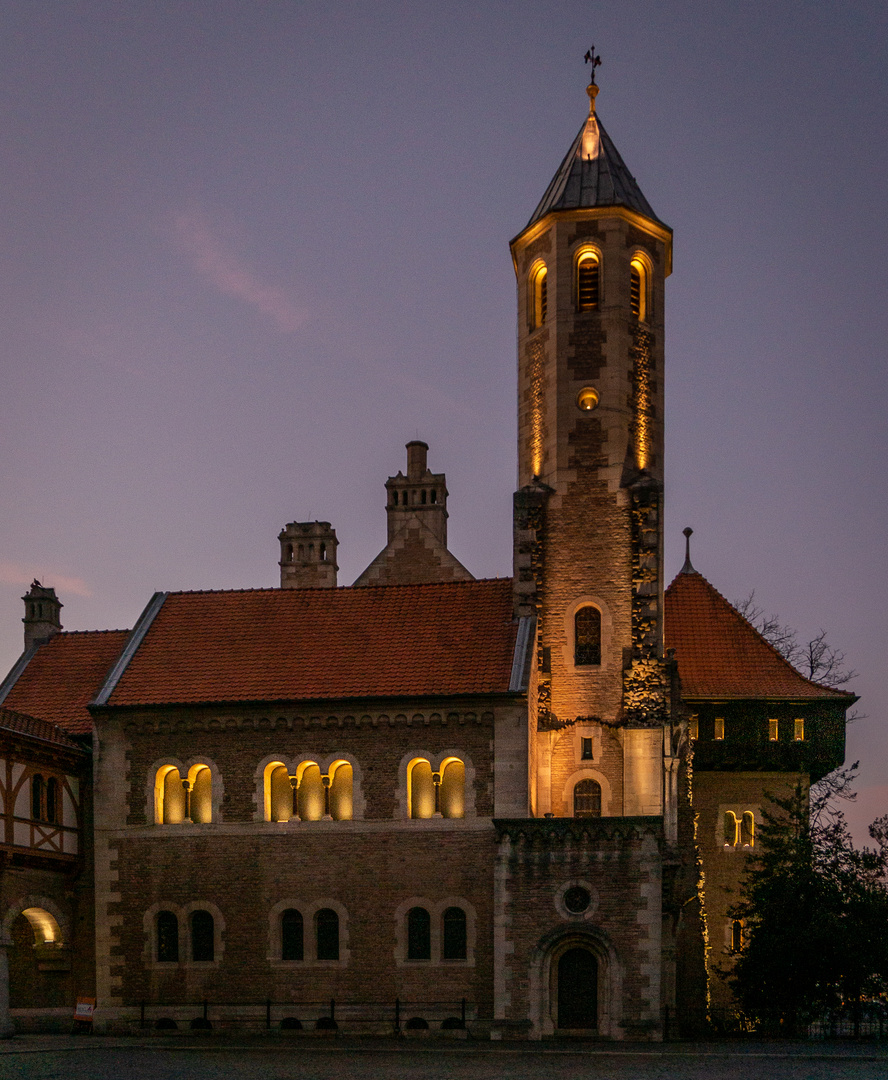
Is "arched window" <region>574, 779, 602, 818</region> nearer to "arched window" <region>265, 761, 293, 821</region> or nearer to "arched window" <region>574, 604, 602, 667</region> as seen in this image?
"arched window" <region>574, 604, 602, 667</region>

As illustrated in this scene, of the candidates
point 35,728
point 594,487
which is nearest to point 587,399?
point 594,487

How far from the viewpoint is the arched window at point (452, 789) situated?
39.3 m

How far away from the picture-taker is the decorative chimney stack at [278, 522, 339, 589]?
6150 centimetres

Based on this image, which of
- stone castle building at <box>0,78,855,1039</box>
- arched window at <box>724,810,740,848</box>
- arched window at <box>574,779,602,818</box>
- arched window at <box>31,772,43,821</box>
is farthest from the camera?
arched window at <box>724,810,740,848</box>

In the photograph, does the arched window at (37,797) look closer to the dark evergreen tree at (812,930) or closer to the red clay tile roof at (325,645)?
the red clay tile roof at (325,645)

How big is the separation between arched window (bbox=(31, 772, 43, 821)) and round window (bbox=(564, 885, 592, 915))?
567 inches

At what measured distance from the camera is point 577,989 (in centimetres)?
3669

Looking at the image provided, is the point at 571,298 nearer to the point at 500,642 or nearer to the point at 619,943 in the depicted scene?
the point at 500,642

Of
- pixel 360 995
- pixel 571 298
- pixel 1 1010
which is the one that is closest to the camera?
pixel 1 1010

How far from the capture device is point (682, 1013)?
41.4m

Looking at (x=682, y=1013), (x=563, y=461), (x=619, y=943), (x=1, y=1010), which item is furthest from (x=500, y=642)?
(x=1, y=1010)

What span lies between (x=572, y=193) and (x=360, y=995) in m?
24.8

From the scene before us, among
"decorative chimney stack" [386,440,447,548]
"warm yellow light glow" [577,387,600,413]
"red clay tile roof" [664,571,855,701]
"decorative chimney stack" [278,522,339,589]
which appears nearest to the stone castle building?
"warm yellow light glow" [577,387,600,413]

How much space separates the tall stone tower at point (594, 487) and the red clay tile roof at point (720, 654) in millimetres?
6997
